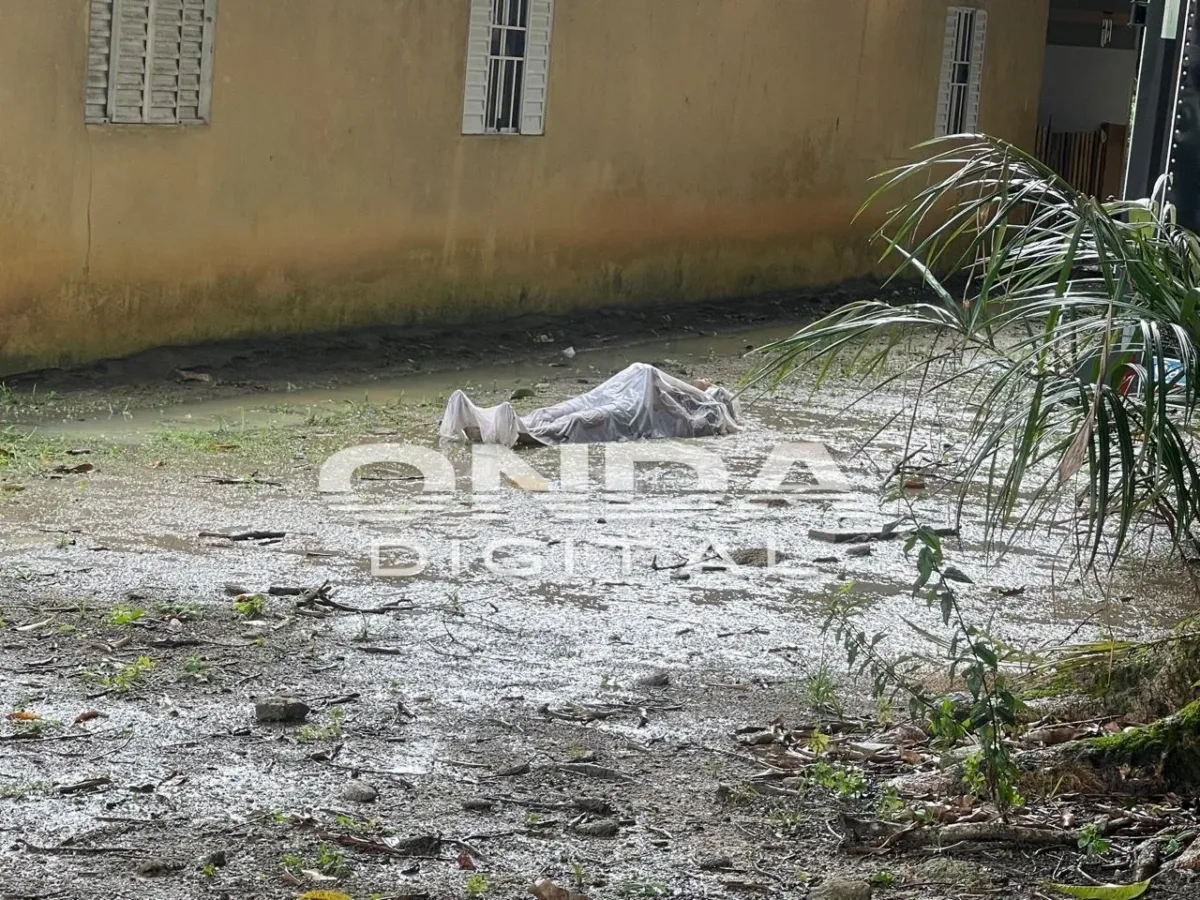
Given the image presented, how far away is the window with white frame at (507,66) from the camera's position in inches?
499

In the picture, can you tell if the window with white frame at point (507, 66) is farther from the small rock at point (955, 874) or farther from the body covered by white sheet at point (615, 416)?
the small rock at point (955, 874)

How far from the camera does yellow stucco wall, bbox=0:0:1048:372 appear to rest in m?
10.2

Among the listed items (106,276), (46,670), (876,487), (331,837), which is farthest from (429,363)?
(331,837)

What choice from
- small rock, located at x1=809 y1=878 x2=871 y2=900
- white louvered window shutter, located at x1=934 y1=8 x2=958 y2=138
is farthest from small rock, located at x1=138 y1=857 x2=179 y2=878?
white louvered window shutter, located at x1=934 y1=8 x2=958 y2=138

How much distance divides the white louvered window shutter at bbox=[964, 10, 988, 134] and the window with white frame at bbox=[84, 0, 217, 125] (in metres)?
9.46

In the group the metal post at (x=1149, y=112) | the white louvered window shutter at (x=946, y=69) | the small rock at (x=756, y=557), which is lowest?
the small rock at (x=756, y=557)

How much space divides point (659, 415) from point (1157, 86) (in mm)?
3336

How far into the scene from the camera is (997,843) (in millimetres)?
4188

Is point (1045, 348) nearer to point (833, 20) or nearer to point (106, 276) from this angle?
point (106, 276)

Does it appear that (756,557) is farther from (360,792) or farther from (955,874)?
(955,874)

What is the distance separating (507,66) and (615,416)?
4377mm

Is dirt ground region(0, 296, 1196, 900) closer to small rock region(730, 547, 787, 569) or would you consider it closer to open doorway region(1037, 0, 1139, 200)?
small rock region(730, 547, 787, 569)

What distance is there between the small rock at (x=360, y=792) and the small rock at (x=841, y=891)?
1186 millimetres

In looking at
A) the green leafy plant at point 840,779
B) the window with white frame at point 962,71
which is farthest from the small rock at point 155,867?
the window with white frame at point 962,71
